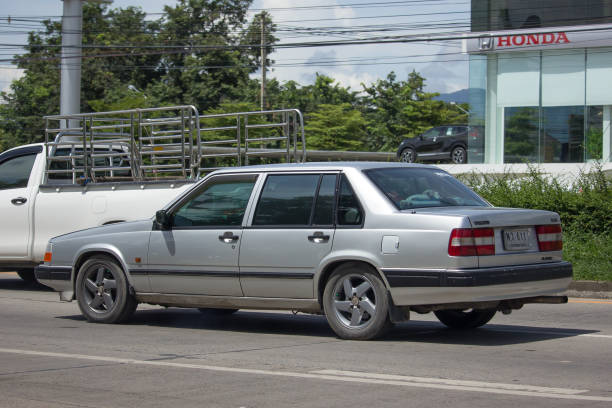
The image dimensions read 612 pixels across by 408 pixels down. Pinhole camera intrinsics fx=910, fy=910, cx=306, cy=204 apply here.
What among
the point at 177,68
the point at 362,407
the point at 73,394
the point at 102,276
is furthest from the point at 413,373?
the point at 177,68

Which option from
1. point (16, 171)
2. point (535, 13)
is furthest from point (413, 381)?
point (535, 13)

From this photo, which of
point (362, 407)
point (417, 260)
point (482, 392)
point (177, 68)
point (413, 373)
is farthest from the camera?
point (177, 68)

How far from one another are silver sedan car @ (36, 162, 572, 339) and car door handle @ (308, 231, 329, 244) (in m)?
0.01

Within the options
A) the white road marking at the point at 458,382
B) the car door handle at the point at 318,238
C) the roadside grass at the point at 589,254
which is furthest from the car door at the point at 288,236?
the roadside grass at the point at 589,254

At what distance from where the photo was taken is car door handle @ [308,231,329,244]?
8.19m

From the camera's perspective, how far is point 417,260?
767cm

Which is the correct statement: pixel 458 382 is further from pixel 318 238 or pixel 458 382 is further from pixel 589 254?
pixel 589 254

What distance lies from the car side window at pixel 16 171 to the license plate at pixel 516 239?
821 centimetres

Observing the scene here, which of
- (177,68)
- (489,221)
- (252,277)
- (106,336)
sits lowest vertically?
(106,336)

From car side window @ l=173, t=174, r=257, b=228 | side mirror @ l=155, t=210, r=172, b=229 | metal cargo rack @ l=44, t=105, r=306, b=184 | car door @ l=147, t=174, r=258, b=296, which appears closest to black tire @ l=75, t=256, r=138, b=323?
car door @ l=147, t=174, r=258, b=296

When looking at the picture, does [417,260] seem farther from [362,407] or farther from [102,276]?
[102,276]

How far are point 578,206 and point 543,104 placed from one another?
1455cm

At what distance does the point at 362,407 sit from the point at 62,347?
3.62 m

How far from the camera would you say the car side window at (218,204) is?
890cm
